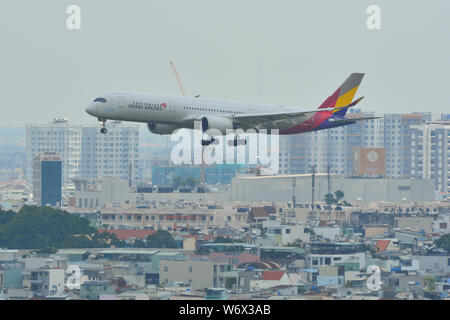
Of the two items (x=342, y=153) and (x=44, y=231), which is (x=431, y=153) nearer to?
(x=342, y=153)

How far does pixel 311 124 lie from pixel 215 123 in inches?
214

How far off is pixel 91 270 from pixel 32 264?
4.50 meters

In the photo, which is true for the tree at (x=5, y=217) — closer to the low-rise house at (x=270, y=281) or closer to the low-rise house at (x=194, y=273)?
the low-rise house at (x=194, y=273)

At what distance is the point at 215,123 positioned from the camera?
4175 cm

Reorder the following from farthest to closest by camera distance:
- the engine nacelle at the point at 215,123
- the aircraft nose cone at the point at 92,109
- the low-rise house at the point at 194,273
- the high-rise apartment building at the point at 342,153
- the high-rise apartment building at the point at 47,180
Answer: the high-rise apartment building at the point at 47,180, the high-rise apartment building at the point at 342,153, the low-rise house at the point at 194,273, the engine nacelle at the point at 215,123, the aircraft nose cone at the point at 92,109

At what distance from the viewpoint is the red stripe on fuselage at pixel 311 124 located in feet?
149

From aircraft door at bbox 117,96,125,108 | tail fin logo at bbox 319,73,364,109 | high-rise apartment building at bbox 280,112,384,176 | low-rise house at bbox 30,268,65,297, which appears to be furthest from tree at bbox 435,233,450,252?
high-rise apartment building at bbox 280,112,384,176

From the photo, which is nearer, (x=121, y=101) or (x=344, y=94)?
(x=121, y=101)

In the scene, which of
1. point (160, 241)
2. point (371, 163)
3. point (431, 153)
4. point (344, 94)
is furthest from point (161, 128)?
point (431, 153)

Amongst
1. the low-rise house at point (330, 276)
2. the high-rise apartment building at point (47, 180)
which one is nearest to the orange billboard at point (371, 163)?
the high-rise apartment building at point (47, 180)

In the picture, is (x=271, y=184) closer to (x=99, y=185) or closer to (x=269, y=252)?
(x=99, y=185)

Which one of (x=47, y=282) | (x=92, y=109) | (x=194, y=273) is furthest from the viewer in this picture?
(x=194, y=273)

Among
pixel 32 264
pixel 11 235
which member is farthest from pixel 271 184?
pixel 32 264

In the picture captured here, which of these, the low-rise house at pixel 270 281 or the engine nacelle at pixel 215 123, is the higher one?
the engine nacelle at pixel 215 123
